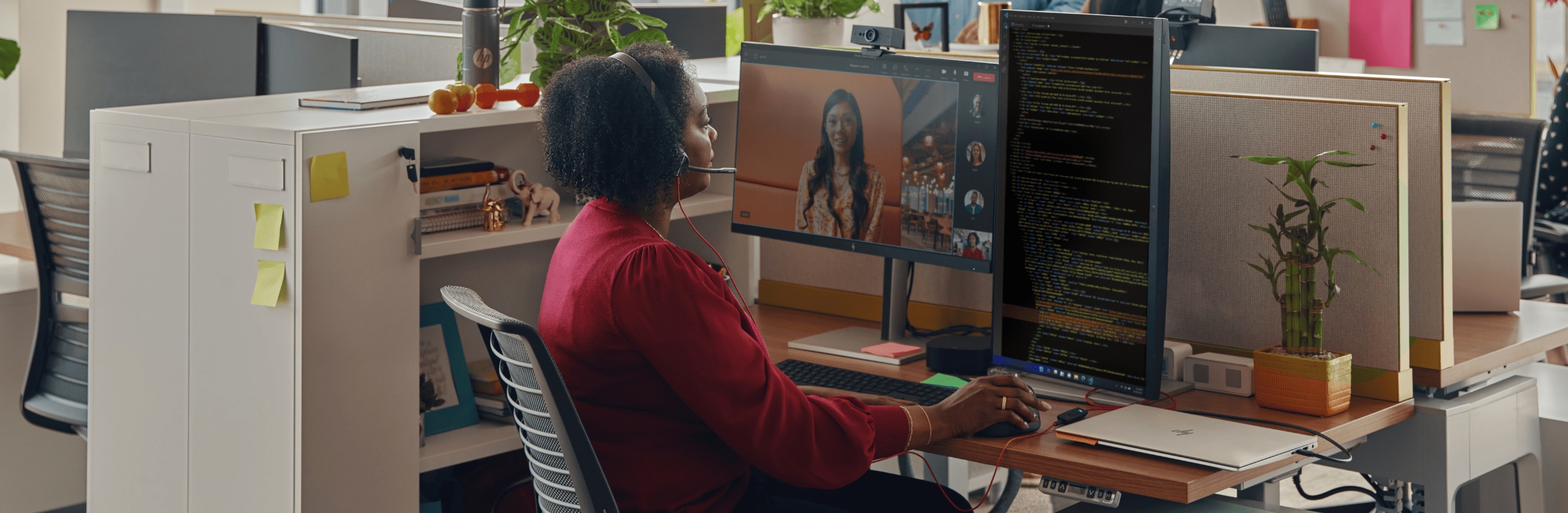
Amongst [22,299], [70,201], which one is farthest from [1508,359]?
[22,299]

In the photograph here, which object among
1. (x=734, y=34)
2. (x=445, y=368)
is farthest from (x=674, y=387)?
(x=734, y=34)

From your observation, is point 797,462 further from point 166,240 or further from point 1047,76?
point 166,240

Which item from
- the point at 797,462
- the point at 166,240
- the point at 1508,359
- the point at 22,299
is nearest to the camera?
the point at 797,462

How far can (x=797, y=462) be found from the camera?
1.52 metres

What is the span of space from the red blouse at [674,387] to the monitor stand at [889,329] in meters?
0.51

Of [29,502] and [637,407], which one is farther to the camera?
[29,502]

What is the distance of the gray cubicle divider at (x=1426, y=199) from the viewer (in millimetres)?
1704

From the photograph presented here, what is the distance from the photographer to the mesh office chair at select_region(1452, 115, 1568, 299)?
328cm

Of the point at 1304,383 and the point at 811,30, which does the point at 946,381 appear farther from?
the point at 811,30

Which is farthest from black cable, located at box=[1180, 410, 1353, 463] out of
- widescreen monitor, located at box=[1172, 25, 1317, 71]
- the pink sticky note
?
widescreen monitor, located at box=[1172, 25, 1317, 71]

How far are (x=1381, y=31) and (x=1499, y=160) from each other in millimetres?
1244

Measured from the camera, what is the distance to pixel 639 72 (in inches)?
62.4

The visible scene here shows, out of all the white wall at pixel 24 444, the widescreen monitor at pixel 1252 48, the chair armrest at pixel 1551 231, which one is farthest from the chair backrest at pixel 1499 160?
the white wall at pixel 24 444

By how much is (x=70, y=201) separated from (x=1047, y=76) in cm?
185
